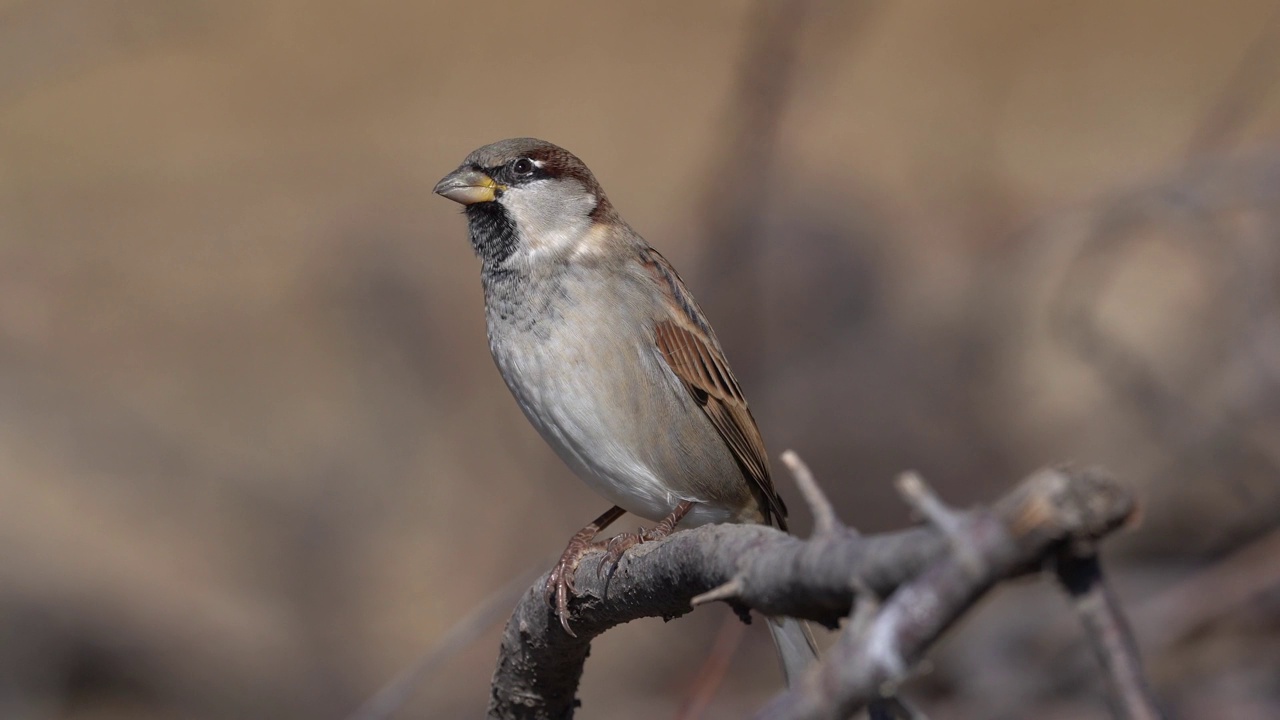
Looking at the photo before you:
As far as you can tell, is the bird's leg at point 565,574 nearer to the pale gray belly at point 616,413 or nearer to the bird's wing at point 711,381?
the pale gray belly at point 616,413

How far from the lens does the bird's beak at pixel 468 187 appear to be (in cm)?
335

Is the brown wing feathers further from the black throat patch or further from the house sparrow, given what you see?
the black throat patch

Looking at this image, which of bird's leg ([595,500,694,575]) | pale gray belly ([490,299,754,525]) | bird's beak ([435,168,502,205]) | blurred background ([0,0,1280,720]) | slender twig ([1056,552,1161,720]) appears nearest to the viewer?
slender twig ([1056,552,1161,720])

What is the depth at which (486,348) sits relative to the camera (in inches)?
312

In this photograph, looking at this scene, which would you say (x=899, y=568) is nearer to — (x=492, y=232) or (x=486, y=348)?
(x=492, y=232)

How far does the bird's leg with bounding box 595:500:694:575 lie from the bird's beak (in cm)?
94

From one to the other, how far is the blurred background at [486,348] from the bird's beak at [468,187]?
105 cm

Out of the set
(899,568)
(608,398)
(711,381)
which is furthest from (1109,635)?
(711,381)

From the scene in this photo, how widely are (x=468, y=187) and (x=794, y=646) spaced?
141 centimetres

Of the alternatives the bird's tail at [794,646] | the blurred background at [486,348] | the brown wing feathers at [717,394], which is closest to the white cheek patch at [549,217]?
the brown wing feathers at [717,394]

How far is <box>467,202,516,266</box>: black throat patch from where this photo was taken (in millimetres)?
3357

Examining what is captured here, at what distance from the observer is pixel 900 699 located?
1191 mm

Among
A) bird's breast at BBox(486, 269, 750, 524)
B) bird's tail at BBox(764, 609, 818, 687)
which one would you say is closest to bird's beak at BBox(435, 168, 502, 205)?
bird's breast at BBox(486, 269, 750, 524)

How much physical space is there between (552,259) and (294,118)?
888 centimetres
